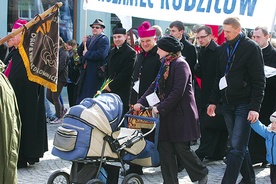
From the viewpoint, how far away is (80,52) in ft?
29.8

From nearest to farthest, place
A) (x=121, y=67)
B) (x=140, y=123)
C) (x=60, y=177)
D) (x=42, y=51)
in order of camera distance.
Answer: (x=60, y=177) → (x=42, y=51) → (x=140, y=123) → (x=121, y=67)

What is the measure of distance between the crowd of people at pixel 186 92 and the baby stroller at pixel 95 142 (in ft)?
1.14

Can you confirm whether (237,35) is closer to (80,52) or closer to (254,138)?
(254,138)

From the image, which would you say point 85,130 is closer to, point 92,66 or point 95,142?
point 95,142

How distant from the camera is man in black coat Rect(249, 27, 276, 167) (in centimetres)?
655

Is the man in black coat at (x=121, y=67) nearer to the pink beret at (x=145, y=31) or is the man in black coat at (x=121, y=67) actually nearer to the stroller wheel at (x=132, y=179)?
the pink beret at (x=145, y=31)

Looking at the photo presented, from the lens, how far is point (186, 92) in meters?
5.47

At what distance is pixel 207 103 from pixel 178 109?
1701 mm

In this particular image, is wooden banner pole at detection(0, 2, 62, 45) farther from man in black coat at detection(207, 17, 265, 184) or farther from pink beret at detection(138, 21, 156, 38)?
man in black coat at detection(207, 17, 265, 184)

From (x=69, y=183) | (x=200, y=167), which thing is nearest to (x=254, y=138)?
(x=200, y=167)

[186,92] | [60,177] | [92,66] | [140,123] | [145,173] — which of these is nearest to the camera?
[60,177]

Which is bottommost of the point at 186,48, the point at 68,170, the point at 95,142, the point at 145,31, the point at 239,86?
the point at 68,170

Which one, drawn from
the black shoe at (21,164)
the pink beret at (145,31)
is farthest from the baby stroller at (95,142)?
the black shoe at (21,164)

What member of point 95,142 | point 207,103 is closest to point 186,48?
point 207,103
